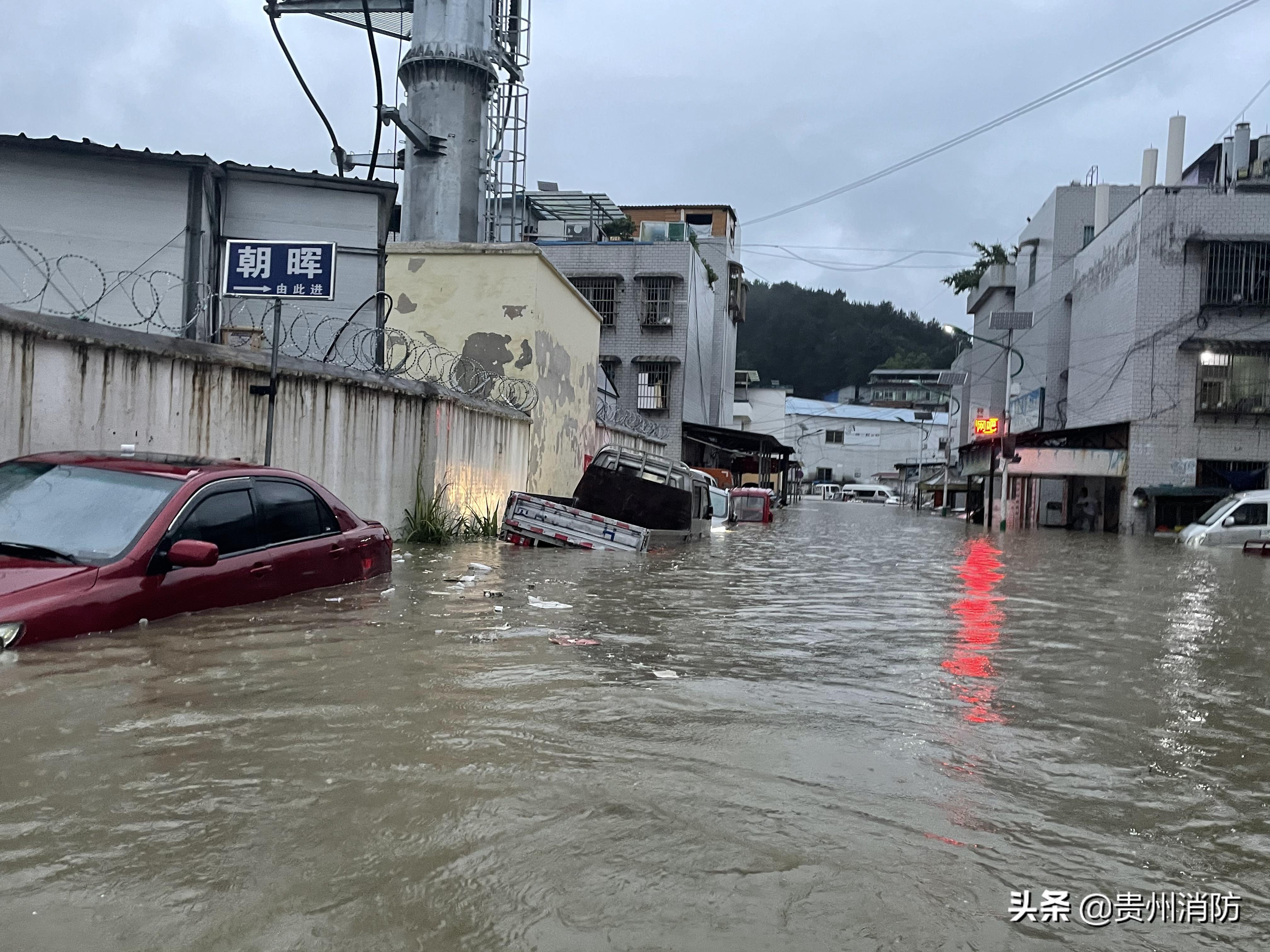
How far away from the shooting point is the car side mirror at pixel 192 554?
631 cm

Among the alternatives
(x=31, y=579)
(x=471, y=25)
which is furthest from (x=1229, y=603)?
(x=471, y=25)

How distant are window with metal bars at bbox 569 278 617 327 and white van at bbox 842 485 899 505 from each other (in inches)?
1604

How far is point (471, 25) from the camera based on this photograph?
89.1 ft

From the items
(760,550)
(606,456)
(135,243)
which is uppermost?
(135,243)

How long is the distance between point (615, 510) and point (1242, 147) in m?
31.4

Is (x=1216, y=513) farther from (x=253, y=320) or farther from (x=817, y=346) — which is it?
(x=817, y=346)

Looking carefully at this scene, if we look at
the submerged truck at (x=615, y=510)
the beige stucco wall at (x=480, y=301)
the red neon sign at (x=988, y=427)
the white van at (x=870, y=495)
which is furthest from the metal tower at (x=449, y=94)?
the white van at (x=870, y=495)

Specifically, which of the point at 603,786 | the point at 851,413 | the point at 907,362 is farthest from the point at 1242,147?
the point at 907,362

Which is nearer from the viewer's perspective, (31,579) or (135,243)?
(31,579)

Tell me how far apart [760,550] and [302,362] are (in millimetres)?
9969

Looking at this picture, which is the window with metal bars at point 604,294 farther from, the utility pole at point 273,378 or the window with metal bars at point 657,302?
the utility pole at point 273,378

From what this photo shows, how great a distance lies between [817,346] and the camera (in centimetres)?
11512

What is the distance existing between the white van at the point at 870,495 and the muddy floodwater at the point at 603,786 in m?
73.5

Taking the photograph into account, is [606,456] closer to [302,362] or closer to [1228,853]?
[302,362]
